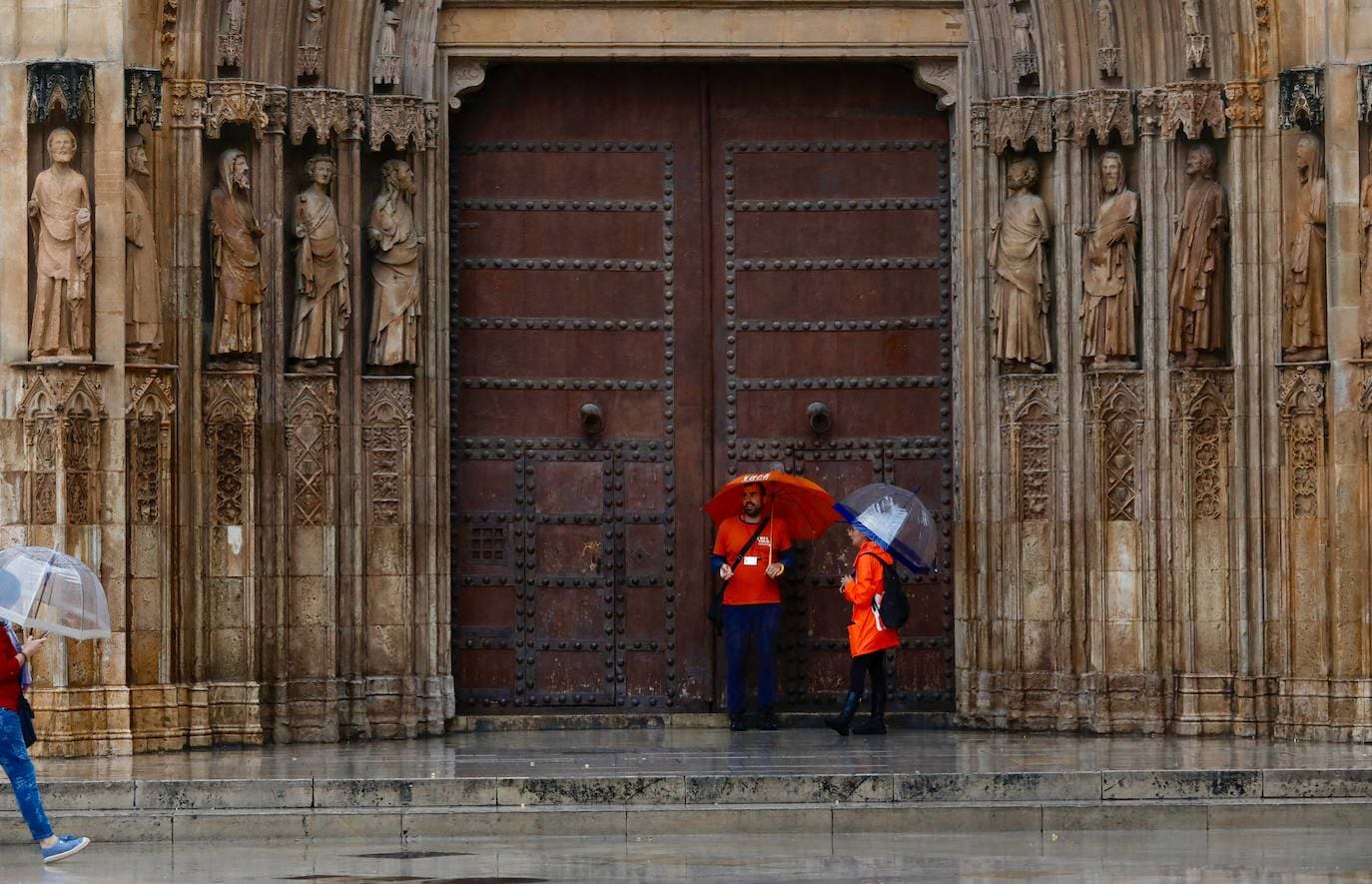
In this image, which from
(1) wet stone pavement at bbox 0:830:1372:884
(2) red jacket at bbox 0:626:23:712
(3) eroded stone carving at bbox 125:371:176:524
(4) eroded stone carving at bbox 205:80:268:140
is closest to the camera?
(1) wet stone pavement at bbox 0:830:1372:884

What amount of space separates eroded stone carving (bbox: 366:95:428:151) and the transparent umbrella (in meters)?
5.95

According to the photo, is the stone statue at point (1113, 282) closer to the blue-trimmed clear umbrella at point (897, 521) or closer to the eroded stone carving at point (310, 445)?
the blue-trimmed clear umbrella at point (897, 521)

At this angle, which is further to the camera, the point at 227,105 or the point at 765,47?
the point at 765,47

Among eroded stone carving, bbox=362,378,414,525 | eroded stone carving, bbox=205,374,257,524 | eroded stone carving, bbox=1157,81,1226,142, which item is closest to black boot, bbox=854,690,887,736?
eroded stone carving, bbox=362,378,414,525

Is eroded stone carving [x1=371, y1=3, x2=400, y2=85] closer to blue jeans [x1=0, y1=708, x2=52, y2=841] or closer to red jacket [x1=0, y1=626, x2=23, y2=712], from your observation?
red jacket [x1=0, y1=626, x2=23, y2=712]

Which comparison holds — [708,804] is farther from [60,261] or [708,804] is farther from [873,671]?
[60,261]

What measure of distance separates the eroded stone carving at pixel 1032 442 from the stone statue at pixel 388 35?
17.5 feet

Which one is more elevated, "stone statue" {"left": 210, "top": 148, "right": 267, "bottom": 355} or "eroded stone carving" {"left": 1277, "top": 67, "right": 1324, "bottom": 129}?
"eroded stone carving" {"left": 1277, "top": 67, "right": 1324, "bottom": 129}

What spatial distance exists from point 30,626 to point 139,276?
473cm

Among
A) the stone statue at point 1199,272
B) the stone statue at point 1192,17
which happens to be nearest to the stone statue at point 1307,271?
A: the stone statue at point 1199,272

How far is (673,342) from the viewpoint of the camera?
74.9ft

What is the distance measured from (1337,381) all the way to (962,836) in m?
5.26

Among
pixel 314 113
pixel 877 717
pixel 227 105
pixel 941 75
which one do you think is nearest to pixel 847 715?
pixel 877 717

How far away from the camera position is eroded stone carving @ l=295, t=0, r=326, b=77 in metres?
21.8
